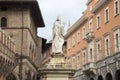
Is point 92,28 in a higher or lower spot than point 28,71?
higher

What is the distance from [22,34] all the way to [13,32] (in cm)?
104

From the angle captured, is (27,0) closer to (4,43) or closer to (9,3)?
(9,3)

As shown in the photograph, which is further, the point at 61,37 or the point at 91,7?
the point at 91,7

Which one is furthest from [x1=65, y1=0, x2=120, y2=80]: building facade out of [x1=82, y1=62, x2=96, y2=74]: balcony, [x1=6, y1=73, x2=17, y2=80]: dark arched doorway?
[x1=6, y1=73, x2=17, y2=80]: dark arched doorway

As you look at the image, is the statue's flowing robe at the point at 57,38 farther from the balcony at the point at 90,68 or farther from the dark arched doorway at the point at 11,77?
the balcony at the point at 90,68

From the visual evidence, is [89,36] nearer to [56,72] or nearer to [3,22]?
[3,22]

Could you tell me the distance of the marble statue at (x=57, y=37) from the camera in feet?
78.2

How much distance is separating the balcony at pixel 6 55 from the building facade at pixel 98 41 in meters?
10.3

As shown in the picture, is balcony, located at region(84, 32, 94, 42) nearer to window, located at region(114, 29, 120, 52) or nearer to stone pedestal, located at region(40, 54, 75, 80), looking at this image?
window, located at region(114, 29, 120, 52)

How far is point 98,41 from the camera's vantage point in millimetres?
55250

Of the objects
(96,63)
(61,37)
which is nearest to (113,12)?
(96,63)

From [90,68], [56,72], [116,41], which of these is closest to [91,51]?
[90,68]

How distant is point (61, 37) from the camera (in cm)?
2403

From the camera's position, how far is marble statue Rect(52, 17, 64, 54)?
78.2 feet
